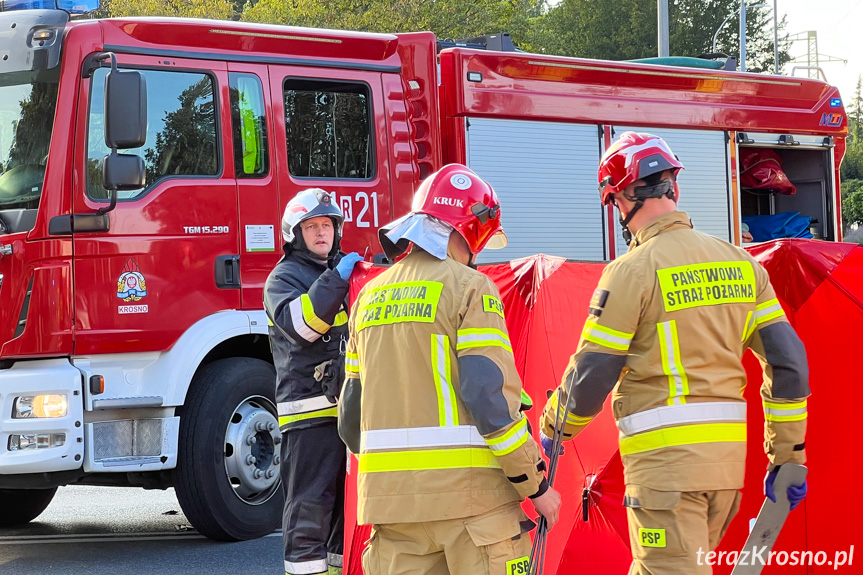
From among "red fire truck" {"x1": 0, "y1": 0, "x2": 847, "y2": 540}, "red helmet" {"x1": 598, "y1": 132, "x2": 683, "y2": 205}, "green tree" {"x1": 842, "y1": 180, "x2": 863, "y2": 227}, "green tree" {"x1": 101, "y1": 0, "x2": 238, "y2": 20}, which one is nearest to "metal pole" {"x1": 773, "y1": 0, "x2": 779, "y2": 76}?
"green tree" {"x1": 842, "y1": 180, "x2": 863, "y2": 227}

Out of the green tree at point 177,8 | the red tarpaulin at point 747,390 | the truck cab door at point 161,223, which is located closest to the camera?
the red tarpaulin at point 747,390

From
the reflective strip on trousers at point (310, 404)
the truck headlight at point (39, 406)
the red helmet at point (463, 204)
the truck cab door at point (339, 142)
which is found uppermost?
the truck cab door at point (339, 142)

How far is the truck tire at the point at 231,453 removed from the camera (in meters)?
6.71

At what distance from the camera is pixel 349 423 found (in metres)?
3.81

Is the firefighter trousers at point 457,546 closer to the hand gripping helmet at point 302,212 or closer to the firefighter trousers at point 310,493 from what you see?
the firefighter trousers at point 310,493

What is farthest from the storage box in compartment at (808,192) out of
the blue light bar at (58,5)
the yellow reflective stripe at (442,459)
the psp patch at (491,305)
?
the yellow reflective stripe at (442,459)

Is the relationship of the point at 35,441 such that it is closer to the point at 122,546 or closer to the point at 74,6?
the point at 122,546

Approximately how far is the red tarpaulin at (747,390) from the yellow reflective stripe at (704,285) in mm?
737

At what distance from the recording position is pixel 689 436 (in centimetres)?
342

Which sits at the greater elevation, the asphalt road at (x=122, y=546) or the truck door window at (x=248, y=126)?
the truck door window at (x=248, y=126)

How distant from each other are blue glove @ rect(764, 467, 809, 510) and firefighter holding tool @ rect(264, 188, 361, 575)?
191 cm

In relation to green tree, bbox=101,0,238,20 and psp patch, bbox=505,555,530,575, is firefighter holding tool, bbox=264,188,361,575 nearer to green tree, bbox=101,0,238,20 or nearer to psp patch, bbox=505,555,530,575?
psp patch, bbox=505,555,530,575

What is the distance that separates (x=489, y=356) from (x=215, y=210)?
153 inches

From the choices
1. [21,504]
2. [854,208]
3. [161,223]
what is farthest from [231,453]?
[854,208]
